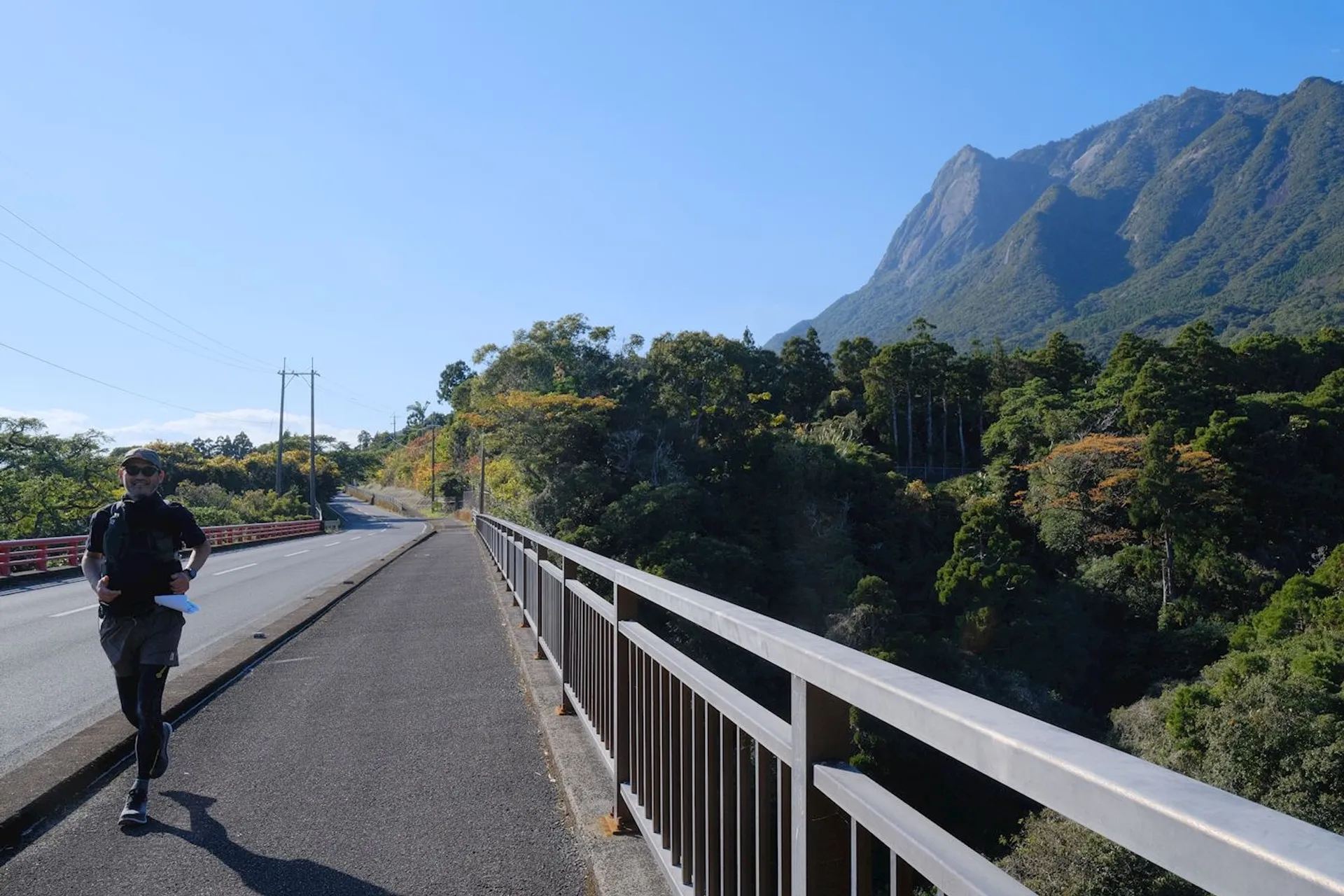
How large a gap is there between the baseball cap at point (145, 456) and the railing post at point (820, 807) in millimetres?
3486

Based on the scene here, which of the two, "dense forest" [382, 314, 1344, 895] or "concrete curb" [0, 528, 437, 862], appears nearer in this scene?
"concrete curb" [0, 528, 437, 862]

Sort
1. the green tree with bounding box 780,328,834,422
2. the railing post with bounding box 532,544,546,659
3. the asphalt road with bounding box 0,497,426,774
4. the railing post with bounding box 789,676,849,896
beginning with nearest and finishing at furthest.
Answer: the railing post with bounding box 789,676,849,896
the asphalt road with bounding box 0,497,426,774
the railing post with bounding box 532,544,546,659
the green tree with bounding box 780,328,834,422

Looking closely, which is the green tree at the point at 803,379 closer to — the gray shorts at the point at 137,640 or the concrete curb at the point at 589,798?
the concrete curb at the point at 589,798

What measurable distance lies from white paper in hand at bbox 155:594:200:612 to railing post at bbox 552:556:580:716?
6.51 ft

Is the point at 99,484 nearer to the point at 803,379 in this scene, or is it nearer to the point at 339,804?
the point at 339,804

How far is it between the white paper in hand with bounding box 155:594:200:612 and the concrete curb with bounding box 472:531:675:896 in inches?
74.7

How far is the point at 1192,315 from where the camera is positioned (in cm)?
13138

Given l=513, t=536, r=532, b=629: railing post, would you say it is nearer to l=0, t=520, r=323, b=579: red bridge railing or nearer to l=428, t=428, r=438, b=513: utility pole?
l=0, t=520, r=323, b=579: red bridge railing

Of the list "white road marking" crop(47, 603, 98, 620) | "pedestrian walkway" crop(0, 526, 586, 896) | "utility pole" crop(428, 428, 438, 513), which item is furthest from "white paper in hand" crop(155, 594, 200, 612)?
"utility pole" crop(428, 428, 438, 513)

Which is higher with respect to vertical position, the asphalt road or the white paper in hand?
the white paper in hand

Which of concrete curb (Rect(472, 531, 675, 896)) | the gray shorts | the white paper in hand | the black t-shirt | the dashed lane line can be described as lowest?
the dashed lane line

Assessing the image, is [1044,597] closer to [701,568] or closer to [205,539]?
[701,568]

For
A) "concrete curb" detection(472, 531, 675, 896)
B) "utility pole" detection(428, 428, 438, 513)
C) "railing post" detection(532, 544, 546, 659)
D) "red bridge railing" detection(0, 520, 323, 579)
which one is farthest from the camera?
"utility pole" detection(428, 428, 438, 513)

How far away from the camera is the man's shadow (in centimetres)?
321
